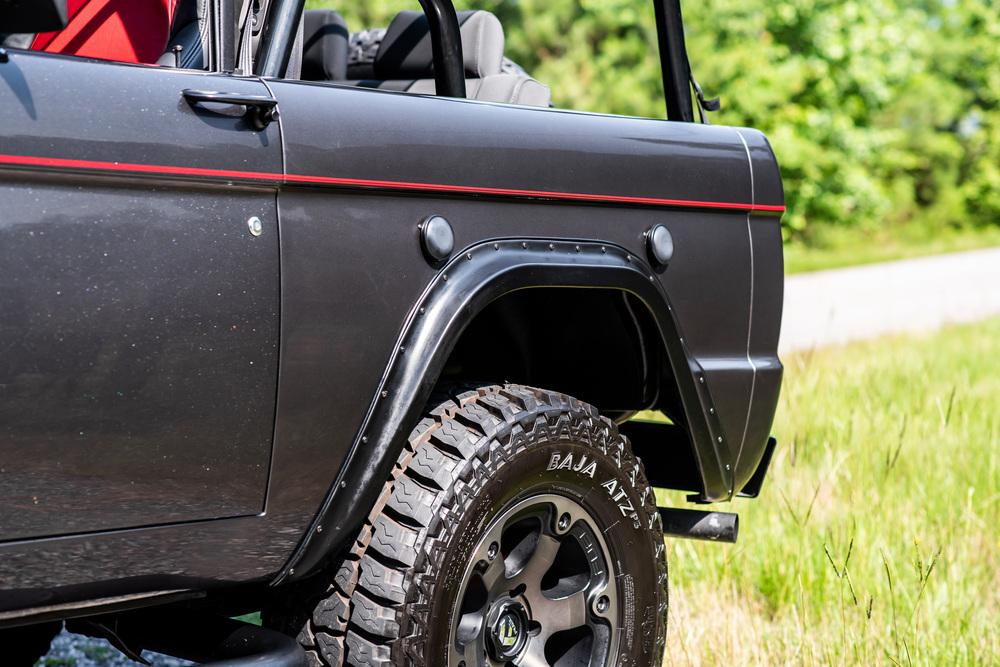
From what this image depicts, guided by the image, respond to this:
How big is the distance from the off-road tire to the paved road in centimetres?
590

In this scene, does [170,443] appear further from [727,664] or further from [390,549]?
[727,664]

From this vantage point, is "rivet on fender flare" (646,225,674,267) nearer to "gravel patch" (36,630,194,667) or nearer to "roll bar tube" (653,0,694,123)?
"roll bar tube" (653,0,694,123)

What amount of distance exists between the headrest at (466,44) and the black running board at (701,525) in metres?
1.32

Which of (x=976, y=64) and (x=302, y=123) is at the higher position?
(x=302, y=123)

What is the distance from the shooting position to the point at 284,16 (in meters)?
2.37

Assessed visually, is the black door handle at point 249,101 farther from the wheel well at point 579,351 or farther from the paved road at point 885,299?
the paved road at point 885,299

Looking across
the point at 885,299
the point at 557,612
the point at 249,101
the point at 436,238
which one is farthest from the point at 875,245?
the point at 249,101

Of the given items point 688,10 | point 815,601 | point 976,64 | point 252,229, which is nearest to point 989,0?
point 976,64

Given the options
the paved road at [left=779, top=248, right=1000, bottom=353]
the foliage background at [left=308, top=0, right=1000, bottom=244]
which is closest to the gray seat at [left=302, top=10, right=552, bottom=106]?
the paved road at [left=779, top=248, right=1000, bottom=353]

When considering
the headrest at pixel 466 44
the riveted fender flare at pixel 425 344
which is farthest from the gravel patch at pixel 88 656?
the headrest at pixel 466 44

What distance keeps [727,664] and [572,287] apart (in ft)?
4.05

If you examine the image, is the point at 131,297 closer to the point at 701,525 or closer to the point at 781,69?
the point at 701,525

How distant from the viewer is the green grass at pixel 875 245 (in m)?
16.4

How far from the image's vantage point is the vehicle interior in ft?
7.64
